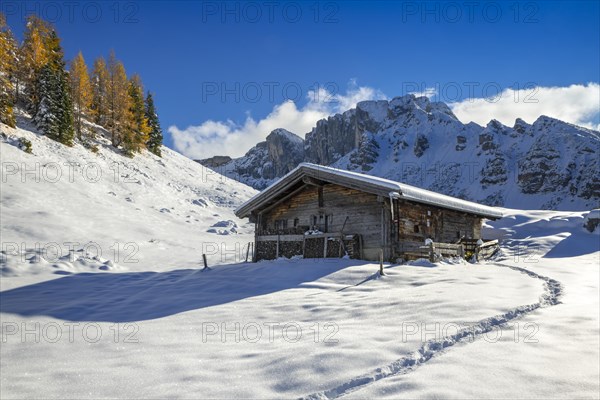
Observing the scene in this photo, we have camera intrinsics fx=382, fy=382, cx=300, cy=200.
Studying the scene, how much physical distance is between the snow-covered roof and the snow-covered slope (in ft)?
18.5

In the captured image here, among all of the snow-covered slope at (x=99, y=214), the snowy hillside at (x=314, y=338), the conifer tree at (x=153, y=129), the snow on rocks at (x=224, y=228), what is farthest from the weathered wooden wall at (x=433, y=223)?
the conifer tree at (x=153, y=129)

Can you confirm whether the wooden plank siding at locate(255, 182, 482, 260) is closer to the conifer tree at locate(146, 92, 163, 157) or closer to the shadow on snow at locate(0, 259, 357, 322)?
the shadow on snow at locate(0, 259, 357, 322)

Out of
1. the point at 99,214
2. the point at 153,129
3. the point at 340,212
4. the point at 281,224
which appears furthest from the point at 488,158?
the point at 99,214

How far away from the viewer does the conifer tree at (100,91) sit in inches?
1816

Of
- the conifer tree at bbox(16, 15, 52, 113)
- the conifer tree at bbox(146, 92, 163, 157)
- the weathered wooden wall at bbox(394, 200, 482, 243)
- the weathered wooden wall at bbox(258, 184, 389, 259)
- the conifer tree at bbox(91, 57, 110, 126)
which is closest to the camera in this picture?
the weathered wooden wall at bbox(258, 184, 389, 259)

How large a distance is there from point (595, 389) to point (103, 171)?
3820 cm

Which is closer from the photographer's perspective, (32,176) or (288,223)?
(288,223)

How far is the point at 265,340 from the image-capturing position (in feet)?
20.2

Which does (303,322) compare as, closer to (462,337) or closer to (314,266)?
(462,337)

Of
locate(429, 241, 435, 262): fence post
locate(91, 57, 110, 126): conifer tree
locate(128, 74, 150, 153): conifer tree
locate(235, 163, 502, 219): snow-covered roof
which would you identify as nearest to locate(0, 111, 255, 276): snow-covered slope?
locate(128, 74, 150, 153): conifer tree

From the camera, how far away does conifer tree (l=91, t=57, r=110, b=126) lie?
46125 millimetres

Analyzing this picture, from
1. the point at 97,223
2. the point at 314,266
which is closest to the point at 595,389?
the point at 314,266

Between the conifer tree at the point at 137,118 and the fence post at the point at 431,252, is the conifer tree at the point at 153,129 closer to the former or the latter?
the conifer tree at the point at 137,118

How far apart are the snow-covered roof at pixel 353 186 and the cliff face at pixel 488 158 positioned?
4732 inches
